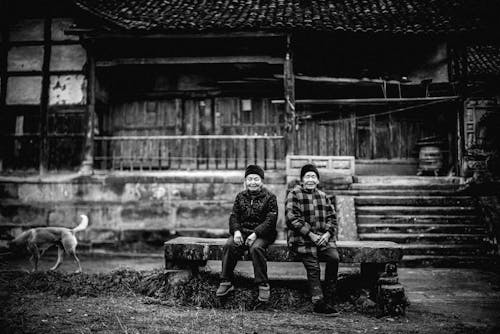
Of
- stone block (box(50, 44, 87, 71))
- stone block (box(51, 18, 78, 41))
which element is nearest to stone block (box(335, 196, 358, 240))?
stone block (box(50, 44, 87, 71))

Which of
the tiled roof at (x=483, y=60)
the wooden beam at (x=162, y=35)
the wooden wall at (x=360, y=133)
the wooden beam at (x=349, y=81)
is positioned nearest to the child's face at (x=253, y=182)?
the wooden beam at (x=162, y=35)

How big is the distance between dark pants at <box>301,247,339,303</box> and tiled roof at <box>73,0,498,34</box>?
6689 millimetres

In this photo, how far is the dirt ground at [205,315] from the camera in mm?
3787

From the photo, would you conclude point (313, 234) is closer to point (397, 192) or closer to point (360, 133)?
point (397, 192)

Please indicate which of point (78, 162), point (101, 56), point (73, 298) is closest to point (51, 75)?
point (101, 56)

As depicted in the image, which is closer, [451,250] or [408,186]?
[451,250]

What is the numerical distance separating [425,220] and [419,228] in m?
0.30

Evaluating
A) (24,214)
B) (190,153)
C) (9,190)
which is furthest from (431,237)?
(9,190)

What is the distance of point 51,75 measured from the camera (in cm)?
1083

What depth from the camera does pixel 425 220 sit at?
7.91 meters

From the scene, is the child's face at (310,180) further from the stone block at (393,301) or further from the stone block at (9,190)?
the stone block at (9,190)

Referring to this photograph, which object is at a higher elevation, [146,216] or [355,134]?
[355,134]

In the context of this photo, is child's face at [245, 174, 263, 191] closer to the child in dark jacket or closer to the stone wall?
the child in dark jacket

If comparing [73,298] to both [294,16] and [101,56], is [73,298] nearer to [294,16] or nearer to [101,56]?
[101,56]
